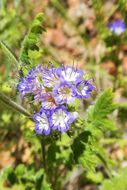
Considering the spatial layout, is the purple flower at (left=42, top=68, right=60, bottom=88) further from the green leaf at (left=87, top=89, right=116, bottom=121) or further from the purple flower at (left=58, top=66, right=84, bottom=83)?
the green leaf at (left=87, top=89, right=116, bottom=121)

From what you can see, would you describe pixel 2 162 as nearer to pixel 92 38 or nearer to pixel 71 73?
pixel 92 38

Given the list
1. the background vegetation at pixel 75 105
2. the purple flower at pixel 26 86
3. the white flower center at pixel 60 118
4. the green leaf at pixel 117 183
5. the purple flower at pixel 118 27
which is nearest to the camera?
the white flower center at pixel 60 118

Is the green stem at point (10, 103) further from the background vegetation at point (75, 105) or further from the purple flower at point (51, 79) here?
the purple flower at point (51, 79)

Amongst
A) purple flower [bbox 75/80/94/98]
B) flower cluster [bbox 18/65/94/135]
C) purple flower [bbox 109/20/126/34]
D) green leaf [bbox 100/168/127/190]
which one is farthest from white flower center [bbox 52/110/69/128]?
purple flower [bbox 109/20/126/34]

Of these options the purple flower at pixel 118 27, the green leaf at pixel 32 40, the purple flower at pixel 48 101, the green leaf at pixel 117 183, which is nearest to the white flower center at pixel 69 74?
the purple flower at pixel 48 101

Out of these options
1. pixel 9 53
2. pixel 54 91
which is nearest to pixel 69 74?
pixel 54 91

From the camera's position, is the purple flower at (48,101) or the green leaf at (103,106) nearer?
the purple flower at (48,101)

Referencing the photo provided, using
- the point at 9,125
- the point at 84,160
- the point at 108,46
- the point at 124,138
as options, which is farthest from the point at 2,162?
the point at 84,160
